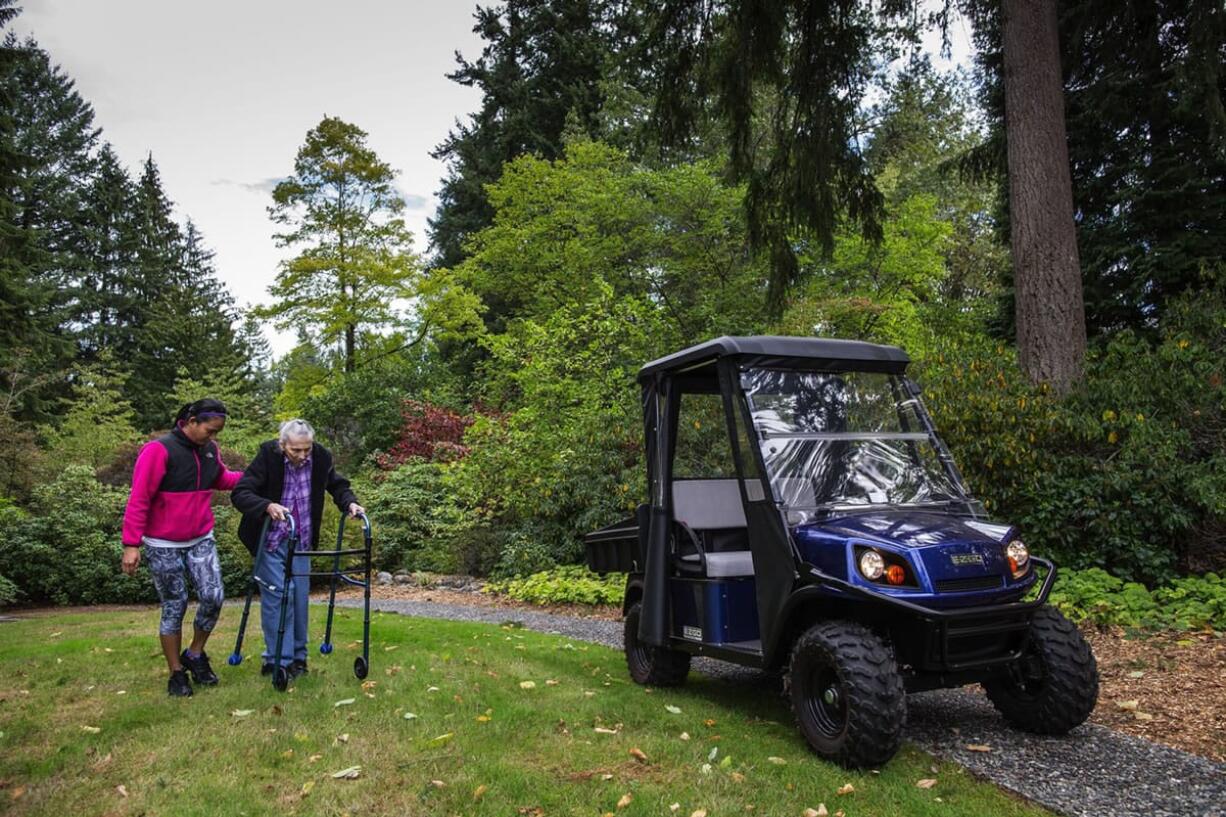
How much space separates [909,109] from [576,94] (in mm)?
10207

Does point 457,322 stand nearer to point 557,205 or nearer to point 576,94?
point 557,205

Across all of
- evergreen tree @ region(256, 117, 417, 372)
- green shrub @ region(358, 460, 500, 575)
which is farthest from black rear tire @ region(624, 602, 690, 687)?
evergreen tree @ region(256, 117, 417, 372)

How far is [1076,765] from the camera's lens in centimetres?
376

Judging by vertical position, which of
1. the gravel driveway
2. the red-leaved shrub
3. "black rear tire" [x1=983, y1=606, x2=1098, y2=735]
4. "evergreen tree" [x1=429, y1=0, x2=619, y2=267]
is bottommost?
the gravel driveway

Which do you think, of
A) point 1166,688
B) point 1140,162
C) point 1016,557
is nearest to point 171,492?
point 1016,557

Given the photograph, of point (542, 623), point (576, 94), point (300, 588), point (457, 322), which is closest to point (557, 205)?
point (457, 322)

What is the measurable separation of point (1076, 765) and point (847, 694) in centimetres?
115

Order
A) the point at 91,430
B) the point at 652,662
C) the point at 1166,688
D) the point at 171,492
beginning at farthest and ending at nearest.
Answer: the point at 91,430 → the point at 652,662 → the point at 171,492 → the point at 1166,688

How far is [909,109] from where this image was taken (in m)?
22.6

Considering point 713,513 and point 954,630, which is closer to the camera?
point 954,630

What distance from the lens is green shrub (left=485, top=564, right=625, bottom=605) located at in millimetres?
9930

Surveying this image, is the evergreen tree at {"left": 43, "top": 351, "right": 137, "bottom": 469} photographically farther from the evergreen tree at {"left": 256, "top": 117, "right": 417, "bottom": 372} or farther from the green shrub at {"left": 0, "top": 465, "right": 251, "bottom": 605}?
the green shrub at {"left": 0, "top": 465, "right": 251, "bottom": 605}

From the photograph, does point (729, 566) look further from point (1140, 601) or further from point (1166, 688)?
point (1140, 601)

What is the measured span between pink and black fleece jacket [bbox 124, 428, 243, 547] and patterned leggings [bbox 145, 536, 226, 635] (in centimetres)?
10
